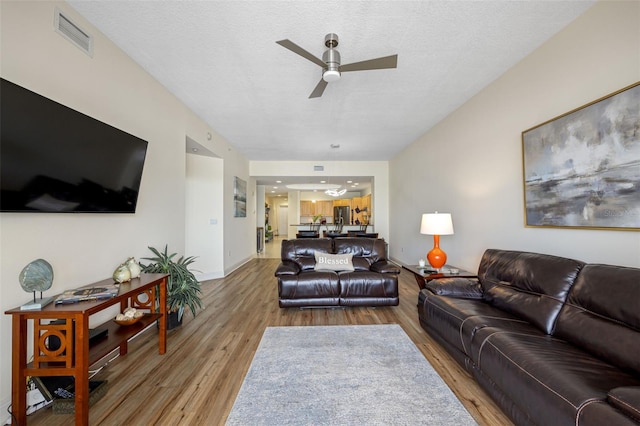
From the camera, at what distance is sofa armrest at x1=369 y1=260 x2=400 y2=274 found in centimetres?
359

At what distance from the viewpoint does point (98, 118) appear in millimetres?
2275

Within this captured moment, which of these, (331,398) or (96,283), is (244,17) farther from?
(331,398)

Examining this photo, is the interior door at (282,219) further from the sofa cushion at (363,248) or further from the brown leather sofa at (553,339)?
the brown leather sofa at (553,339)

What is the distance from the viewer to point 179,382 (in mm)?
1985

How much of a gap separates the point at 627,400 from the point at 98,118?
12.5ft

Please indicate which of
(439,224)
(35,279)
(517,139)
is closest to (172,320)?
(35,279)

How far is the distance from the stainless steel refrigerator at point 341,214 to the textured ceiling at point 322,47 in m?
7.88

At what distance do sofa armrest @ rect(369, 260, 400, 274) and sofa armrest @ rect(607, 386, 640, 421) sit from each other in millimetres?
2492

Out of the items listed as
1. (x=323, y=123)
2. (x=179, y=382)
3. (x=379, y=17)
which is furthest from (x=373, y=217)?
(x=179, y=382)

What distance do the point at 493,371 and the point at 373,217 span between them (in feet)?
20.0

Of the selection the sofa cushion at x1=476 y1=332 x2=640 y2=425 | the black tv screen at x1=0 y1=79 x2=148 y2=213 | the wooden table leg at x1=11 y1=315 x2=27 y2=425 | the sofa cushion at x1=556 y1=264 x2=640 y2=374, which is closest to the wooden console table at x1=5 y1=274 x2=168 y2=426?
the wooden table leg at x1=11 y1=315 x2=27 y2=425

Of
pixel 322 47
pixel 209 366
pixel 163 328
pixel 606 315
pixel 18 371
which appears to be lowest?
pixel 209 366

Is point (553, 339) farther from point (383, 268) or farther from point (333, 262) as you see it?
point (333, 262)

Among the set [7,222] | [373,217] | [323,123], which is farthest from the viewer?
[373,217]
